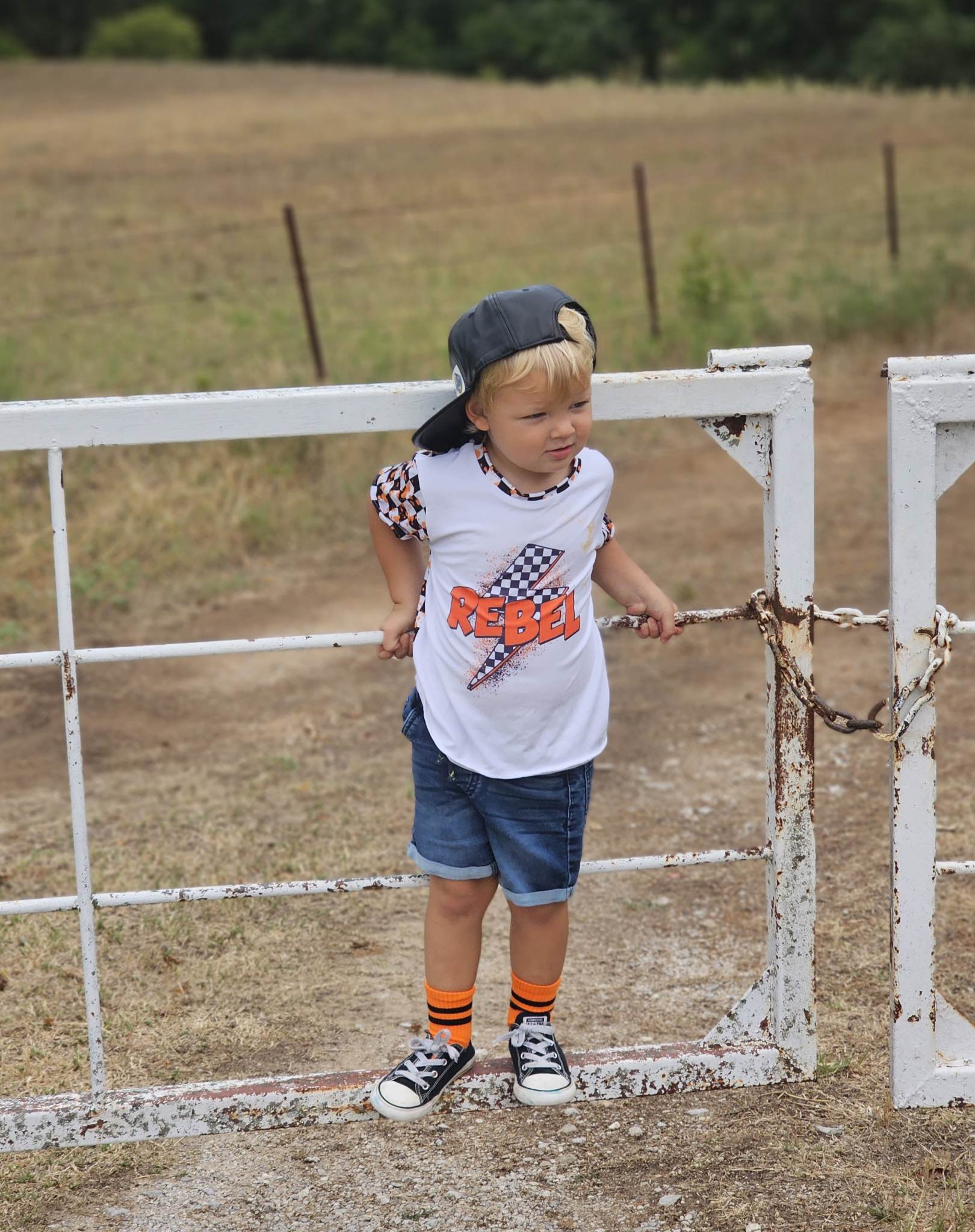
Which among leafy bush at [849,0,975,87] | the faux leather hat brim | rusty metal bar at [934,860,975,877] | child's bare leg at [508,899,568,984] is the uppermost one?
leafy bush at [849,0,975,87]

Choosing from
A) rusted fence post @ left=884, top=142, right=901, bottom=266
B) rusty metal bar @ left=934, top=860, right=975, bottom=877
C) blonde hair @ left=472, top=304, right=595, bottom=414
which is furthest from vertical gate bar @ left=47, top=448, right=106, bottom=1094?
rusted fence post @ left=884, top=142, right=901, bottom=266

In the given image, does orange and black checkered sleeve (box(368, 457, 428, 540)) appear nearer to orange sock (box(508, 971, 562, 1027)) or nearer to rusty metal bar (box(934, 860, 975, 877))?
orange sock (box(508, 971, 562, 1027))

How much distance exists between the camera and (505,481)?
2377mm

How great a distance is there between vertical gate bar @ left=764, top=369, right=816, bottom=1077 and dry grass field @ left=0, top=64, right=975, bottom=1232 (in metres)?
0.21

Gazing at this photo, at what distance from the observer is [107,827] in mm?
4387

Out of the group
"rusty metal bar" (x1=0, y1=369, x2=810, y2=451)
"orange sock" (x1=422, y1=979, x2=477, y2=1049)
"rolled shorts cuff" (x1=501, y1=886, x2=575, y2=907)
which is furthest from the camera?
"orange sock" (x1=422, y1=979, x2=477, y2=1049)

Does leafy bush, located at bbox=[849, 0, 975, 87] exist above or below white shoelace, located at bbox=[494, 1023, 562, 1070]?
above

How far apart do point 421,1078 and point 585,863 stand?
49 cm

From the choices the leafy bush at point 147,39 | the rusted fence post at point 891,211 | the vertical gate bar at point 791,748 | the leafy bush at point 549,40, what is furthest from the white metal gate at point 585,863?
the leafy bush at point 147,39

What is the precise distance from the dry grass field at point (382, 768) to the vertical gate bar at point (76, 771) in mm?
299

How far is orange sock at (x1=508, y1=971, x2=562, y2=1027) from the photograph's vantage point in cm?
262

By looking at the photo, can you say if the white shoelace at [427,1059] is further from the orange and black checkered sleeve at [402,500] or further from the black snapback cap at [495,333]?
the black snapback cap at [495,333]

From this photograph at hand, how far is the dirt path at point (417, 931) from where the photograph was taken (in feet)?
8.27

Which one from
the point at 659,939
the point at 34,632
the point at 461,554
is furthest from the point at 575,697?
the point at 34,632
